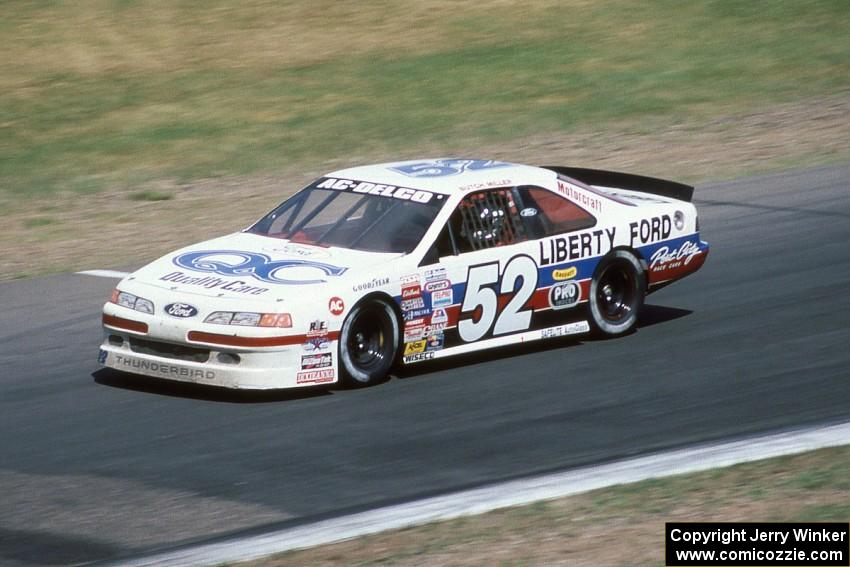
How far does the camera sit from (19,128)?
2156 centimetres

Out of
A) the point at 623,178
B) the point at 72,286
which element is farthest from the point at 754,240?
the point at 72,286

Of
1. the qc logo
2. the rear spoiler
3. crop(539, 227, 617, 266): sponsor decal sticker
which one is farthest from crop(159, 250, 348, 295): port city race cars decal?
the rear spoiler

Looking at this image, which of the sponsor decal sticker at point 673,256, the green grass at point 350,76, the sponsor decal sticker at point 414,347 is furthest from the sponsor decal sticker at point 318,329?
the green grass at point 350,76

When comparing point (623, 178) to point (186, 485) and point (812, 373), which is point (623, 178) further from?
point (186, 485)

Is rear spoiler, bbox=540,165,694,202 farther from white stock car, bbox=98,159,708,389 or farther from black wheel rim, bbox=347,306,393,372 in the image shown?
black wheel rim, bbox=347,306,393,372

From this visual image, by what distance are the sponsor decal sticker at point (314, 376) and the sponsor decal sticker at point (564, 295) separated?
81.5 inches

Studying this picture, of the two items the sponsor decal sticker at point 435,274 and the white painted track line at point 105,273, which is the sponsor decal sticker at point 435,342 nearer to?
the sponsor decal sticker at point 435,274

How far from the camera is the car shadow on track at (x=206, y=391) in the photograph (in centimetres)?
991

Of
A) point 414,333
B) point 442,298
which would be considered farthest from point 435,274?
point 414,333

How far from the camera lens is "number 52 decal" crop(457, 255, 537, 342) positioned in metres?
10.7

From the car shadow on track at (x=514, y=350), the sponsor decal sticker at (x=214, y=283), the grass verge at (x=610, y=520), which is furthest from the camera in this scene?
the car shadow on track at (x=514, y=350)

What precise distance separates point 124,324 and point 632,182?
471cm

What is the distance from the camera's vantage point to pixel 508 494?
7.77m

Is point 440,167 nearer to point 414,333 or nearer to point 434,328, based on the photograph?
point 434,328
